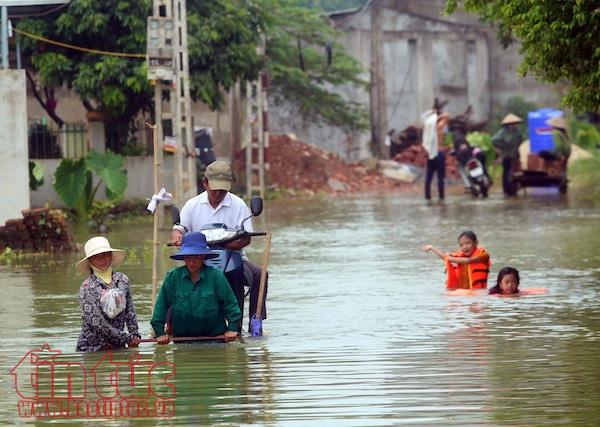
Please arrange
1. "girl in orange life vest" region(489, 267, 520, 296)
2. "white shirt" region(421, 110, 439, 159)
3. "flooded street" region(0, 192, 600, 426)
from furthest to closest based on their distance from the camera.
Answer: "white shirt" region(421, 110, 439, 159) < "girl in orange life vest" region(489, 267, 520, 296) < "flooded street" region(0, 192, 600, 426)

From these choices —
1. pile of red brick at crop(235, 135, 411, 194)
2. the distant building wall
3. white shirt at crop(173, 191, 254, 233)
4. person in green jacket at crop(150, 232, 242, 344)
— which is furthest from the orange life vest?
the distant building wall

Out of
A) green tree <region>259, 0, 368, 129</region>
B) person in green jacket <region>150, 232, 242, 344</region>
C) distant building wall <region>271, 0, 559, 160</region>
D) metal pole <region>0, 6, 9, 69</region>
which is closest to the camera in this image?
person in green jacket <region>150, 232, 242, 344</region>

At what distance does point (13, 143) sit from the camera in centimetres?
2455

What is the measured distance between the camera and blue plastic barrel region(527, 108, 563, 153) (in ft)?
113

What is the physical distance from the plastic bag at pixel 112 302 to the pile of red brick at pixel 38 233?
10868 millimetres

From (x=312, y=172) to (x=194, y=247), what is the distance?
31.2 m

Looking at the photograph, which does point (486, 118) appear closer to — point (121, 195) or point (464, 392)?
point (121, 195)

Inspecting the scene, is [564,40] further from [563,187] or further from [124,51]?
[563,187]

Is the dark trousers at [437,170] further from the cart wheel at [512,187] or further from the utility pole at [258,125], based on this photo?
the utility pole at [258,125]

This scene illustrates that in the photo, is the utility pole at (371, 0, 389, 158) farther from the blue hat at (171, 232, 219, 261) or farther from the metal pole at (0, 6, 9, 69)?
the blue hat at (171, 232, 219, 261)

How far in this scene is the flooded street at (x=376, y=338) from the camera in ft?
32.2

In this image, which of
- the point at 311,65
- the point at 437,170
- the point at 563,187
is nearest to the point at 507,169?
the point at 563,187

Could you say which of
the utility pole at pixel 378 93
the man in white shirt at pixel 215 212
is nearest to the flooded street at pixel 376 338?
the man in white shirt at pixel 215 212

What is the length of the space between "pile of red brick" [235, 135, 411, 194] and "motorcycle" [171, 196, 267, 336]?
88.2ft
